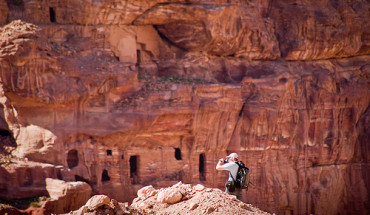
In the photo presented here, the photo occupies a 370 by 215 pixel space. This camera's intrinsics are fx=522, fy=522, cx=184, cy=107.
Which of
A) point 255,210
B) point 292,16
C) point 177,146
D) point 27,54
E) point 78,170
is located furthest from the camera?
point 292,16

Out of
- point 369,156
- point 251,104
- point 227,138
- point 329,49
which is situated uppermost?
point 329,49

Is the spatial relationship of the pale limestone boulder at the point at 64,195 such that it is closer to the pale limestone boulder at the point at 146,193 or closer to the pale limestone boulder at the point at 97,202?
the pale limestone boulder at the point at 146,193

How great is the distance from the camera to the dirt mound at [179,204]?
46.1ft

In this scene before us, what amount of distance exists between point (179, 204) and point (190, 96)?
11464 millimetres

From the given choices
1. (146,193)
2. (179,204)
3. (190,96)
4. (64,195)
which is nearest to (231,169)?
(179,204)

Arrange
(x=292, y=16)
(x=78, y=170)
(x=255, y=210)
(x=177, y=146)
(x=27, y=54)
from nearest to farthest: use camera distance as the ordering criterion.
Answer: (x=255, y=210) → (x=27, y=54) → (x=78, y=170) → (x=177, y=146) → (x=292, y=16)

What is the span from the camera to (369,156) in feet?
106

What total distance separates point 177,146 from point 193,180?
6.53ft

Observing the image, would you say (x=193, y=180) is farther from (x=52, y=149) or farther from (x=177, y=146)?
(x=52, y=149)

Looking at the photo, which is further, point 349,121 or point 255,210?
point 349,121

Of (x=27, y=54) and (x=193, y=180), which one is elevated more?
(x=27, y=54)

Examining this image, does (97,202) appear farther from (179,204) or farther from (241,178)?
(241,178)

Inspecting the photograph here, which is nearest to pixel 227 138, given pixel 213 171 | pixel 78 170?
pixel 213 171

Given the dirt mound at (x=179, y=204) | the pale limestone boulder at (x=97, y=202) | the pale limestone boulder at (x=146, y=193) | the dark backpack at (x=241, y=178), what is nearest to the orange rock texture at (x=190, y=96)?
the pale limestone boulder at (x=146, y=193)
